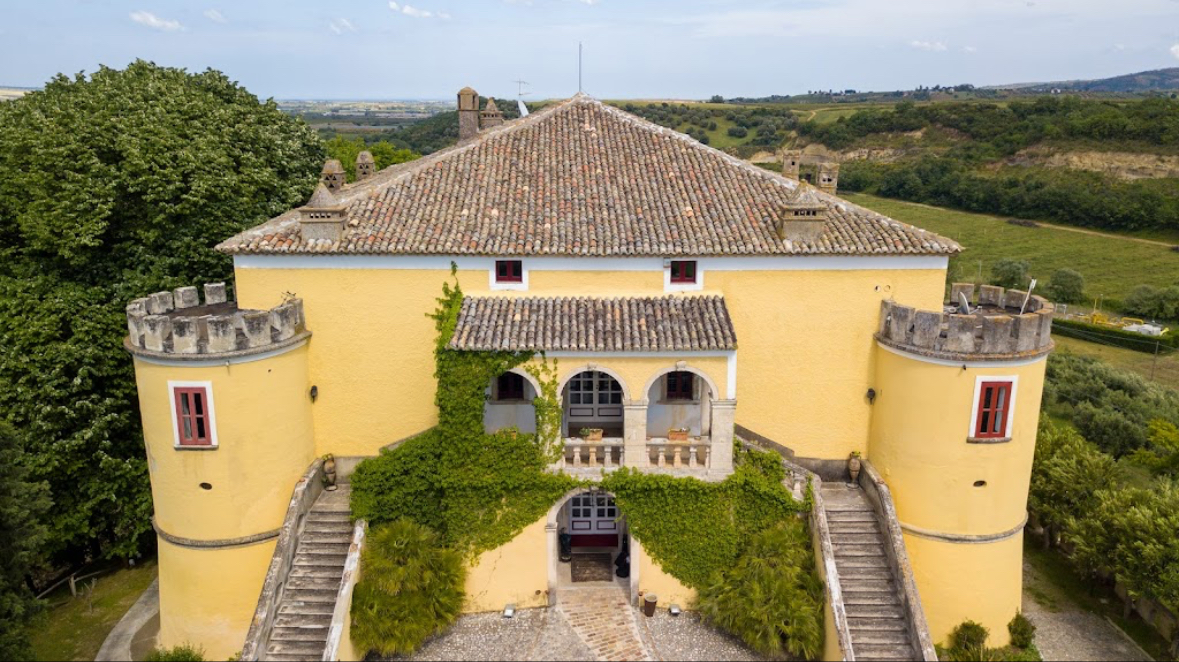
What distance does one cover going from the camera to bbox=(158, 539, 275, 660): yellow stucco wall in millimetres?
20578

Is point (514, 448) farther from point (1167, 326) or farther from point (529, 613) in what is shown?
point (1167, 326)

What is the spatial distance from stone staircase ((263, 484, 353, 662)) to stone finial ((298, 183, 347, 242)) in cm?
774

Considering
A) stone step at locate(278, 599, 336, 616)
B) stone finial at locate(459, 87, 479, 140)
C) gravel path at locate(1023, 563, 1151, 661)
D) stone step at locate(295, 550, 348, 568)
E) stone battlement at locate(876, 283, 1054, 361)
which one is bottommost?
gravel path at locate(1023, 563, 1151, 661)

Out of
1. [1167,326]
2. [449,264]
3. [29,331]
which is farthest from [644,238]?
[1167,326]

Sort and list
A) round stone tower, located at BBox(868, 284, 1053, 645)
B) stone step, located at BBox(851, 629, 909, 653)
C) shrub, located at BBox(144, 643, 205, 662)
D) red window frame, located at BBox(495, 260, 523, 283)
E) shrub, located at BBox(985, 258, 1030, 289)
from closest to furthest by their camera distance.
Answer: stone step, located at BBox(851, 629, 909, 653)
round stone tower, located at BBox(868, 284, 1053, 645)
shrub, located at BBox(144, 643, 205, 662)
red window frame, located at BBox(495, 260, 523, 283)
shrub, located at BBox(985, 258, 1030, 289)

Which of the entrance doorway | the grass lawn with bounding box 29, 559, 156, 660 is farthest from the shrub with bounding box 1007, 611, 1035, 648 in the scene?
the grass lawn with bounding box 29, 559, 156, 660

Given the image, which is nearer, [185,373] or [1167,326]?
[185,373]

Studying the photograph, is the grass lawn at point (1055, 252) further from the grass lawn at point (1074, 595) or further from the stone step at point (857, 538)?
the stone step at point (857, 538)

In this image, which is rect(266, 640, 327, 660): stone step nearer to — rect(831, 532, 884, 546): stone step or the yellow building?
the yellow building

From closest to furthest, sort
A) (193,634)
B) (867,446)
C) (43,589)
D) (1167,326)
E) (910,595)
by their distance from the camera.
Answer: (910,595)
(193,634)
(867,446)
(43,589)
(1167,326)

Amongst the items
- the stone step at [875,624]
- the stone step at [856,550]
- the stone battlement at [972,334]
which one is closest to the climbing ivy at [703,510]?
the stone step at [856,550]

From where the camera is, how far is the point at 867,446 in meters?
22.6

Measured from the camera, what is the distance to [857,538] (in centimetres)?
2083

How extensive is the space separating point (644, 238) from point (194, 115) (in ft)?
58.7
